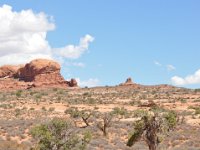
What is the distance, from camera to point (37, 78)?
109 metres

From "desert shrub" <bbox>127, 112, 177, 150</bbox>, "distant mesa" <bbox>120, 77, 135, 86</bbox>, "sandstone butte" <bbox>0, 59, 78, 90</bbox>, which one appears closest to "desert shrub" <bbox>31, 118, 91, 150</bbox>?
"desert shrub" <bbox>127, 112, 177, 150</bbox>

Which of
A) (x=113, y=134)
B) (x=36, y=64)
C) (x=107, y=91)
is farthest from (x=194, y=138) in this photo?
(x=36, y=64)

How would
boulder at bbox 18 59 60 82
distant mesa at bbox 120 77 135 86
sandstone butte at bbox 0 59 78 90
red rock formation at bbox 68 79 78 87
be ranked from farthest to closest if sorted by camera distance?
red rock formation at bbox 68 79 78 87 → distant mesa at bbox 120 77 135 86 → boulder at bbox 18 59 60 82 → sandstone butte at bbox 0 59 78 90

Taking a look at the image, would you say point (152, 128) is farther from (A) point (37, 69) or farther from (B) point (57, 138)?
(A) point (37, 69)

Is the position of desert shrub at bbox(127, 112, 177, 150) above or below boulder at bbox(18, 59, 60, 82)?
below

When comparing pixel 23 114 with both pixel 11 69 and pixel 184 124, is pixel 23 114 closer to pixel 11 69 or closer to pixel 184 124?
pixel 184 124

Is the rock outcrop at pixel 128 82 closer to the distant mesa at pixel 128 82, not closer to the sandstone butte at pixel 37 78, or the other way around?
the distant mesa at pixel 128 82

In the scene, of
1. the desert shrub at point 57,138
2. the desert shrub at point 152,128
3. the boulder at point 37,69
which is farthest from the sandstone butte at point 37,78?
the desert shrub at point 152,128

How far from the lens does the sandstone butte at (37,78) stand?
354 ft

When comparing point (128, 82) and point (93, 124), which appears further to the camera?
point (128, 82)

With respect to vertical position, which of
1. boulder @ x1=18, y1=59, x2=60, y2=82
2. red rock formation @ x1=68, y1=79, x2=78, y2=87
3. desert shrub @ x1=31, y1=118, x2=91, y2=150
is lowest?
desert shrub @ x1=31, y1=118, x2=91, y2=150

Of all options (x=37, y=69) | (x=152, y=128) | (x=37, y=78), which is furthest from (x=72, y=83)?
(x=152, y=128)

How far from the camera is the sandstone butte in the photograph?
10800 cm

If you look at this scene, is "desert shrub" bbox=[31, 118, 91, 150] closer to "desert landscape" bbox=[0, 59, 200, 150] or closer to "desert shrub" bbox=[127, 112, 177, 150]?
"desert landscape" bbox=[0, 59, 200, 150]
